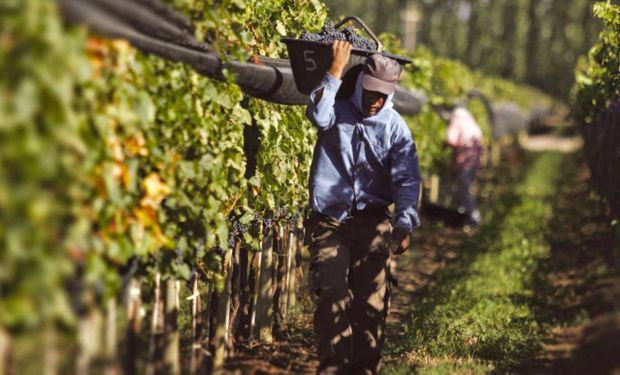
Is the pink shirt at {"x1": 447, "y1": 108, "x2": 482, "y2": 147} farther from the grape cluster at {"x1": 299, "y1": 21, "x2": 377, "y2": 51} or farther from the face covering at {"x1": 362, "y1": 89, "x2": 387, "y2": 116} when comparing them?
the face covering at {"x1": 362, "y1": 89, "x2": 387, "y2": 116}

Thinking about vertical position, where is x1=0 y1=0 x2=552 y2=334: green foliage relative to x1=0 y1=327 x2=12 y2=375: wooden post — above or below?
above

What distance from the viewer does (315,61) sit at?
222 inches

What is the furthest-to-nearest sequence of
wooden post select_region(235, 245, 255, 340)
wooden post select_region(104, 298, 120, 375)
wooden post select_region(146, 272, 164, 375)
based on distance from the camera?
wooden post select_region(235, 245, 255, 340) < wooden post select_region(146, 272, 164, 375) < wooden post select_region(104, 298, 120, 375)

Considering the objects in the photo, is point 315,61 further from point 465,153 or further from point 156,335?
point 465,153

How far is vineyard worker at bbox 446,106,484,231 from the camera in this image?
1361 cm

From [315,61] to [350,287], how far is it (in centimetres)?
137

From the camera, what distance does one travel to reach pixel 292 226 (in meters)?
7.15

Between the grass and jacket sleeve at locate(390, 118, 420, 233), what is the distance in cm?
102

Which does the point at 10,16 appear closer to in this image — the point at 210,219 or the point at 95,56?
the point at 95,56

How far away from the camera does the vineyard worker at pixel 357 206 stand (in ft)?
17.4

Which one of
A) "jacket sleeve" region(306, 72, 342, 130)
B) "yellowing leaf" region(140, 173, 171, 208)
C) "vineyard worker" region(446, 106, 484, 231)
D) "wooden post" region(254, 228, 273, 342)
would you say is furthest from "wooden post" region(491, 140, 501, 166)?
"yellowing leaf" region(140, 173, 171, 208)

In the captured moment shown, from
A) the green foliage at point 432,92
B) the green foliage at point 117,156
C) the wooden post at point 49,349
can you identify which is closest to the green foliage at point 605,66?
the green foliage at point 432,92

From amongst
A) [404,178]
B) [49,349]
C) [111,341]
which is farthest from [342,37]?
[49,349]

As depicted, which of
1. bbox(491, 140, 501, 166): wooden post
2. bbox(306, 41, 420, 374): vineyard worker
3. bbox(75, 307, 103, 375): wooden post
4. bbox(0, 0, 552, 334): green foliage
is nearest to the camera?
bbox(0, 0, 552, 334): green foliage
